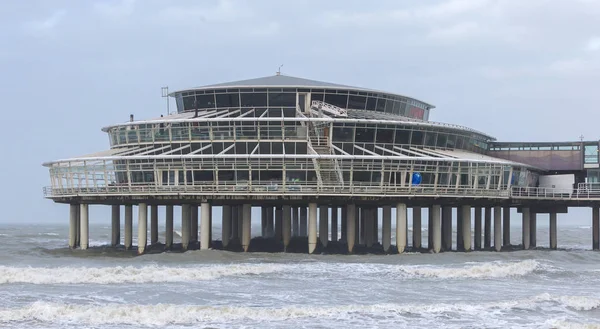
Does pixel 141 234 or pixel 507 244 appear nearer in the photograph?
pixel 141 234

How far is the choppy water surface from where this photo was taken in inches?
1400

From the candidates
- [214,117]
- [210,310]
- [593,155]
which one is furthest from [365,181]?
[210,310]

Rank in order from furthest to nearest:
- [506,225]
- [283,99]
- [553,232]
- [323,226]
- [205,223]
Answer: [506,225]
[553,232]
[323,226]
[283,99]
[205,223]

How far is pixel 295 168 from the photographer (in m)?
62.5

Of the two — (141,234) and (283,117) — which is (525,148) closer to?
(283,117)

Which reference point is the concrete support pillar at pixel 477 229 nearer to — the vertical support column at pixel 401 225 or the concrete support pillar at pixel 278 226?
the vertical support column at pixel 401 225

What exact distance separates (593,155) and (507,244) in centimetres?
968

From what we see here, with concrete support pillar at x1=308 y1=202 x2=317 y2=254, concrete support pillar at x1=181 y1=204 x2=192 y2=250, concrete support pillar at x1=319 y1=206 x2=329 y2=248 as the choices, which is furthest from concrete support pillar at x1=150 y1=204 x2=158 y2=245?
concrete support pillar at x1=308 y1=202 x2=317 y2=254

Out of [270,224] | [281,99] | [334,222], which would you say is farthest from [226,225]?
[334,222]

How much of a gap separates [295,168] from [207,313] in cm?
2698

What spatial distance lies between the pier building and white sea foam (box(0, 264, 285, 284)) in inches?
448

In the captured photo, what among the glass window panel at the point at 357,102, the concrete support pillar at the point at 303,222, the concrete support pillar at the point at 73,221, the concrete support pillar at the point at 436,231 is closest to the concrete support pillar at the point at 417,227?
the concrete support pillar at the point at 436,231

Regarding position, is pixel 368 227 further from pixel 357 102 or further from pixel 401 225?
pixel 401 225

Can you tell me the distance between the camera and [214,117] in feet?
220
